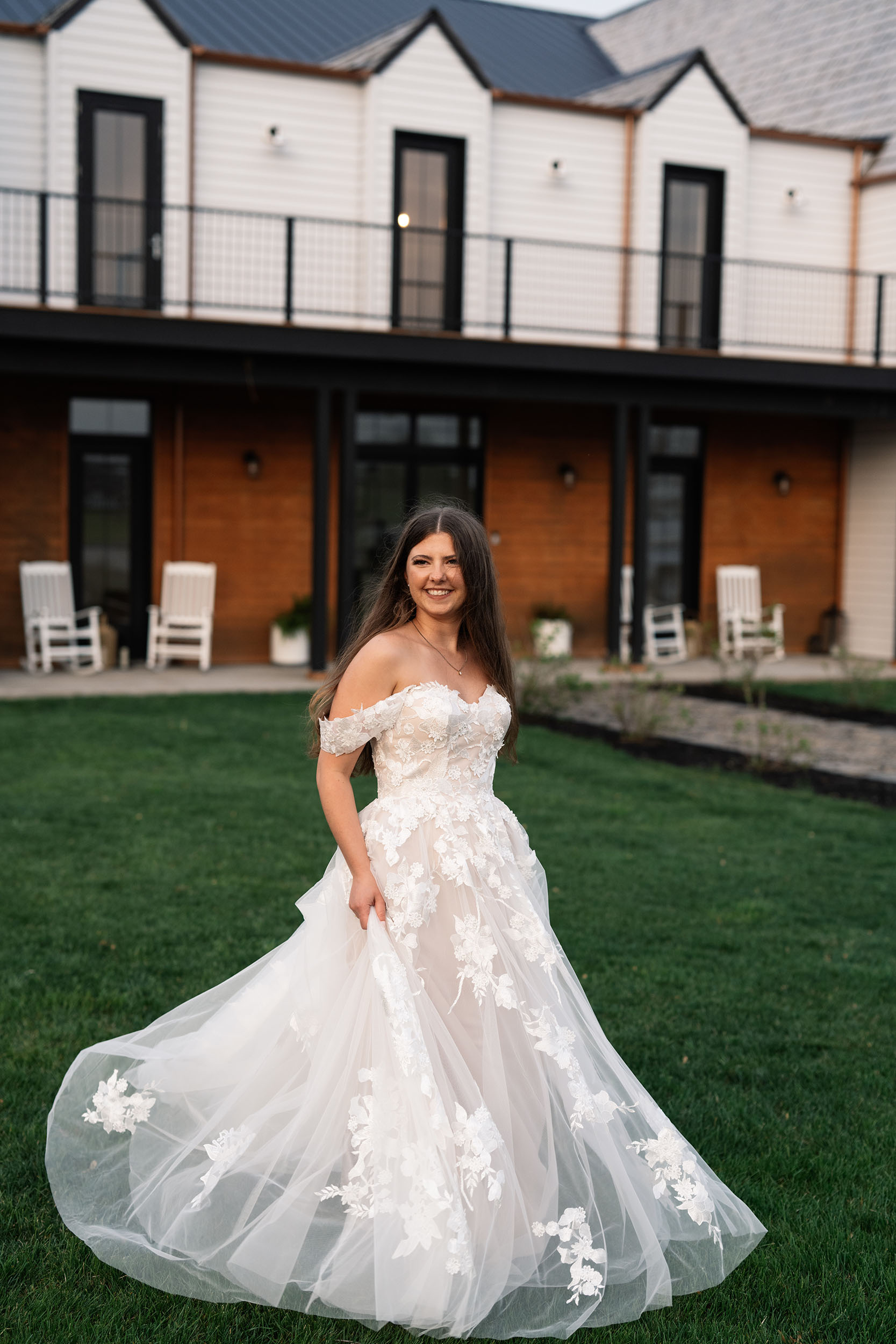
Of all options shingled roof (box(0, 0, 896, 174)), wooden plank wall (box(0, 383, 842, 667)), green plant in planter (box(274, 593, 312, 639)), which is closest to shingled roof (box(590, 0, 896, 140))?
shingled roof (box(0, 0, 896, 174))

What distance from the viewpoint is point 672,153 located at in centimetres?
1532

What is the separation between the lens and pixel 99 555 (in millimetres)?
14078

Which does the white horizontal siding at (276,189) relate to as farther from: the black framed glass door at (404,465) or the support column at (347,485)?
the black framed glass door at (404,465)

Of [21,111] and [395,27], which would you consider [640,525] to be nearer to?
[395,27]

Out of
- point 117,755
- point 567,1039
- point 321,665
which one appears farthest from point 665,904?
point 321,665

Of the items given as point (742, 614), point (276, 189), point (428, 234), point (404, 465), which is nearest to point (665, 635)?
point (742, 614)

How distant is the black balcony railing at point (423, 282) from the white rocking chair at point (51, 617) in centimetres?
257

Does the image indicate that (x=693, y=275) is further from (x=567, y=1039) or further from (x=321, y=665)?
(x=567, y=1039)

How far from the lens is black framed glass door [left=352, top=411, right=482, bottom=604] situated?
1502 centimetres

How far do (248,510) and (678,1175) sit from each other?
12.2 metres

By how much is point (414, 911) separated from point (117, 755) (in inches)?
251

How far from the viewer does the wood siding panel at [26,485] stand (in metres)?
13.5

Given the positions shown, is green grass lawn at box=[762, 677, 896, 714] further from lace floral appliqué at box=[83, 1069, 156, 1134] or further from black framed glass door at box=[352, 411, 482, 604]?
lace floral appliqué at box=[83, 1069, 156, 1134]

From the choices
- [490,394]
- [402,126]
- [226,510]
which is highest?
[402,126]
